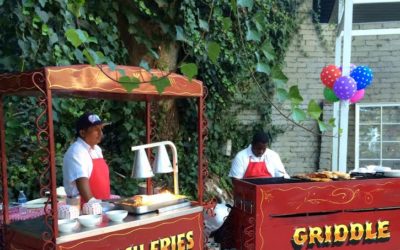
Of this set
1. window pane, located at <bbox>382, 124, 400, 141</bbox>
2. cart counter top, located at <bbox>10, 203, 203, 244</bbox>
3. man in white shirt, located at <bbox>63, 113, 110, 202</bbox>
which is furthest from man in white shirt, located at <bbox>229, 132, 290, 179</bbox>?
window pane, located at <bbox>382, 124, 400, 141</bbox>

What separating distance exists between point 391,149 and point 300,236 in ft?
17.7

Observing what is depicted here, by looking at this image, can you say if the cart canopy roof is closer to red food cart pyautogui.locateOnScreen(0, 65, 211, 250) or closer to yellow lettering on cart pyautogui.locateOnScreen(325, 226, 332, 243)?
red food cart pyautogui.locateOnScreen(0, 65, 211, 250)

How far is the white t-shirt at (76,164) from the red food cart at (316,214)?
146 cm

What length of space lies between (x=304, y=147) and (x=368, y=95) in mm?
1608

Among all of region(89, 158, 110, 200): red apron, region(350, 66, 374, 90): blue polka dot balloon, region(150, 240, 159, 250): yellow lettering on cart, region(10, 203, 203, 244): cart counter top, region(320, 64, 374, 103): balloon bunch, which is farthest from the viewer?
region(350, 66, 374, 90): blue polka dot balloon

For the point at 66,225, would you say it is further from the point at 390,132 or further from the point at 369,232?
the point at 390,132

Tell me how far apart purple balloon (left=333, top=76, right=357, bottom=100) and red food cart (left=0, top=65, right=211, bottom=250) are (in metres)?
2.69

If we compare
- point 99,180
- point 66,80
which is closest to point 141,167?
point 99,180

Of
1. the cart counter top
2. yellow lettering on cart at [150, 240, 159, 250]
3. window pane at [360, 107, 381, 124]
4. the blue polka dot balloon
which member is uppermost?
the blue polka dot balloon

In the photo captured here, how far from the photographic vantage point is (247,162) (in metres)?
4.89

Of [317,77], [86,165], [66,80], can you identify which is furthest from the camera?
[317,77]

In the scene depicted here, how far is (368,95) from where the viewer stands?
26.9 ft

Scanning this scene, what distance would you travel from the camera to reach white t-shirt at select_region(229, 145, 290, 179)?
4.85 m

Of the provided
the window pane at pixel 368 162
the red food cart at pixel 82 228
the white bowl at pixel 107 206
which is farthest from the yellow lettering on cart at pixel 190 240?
the window pane at pixel 368 162
